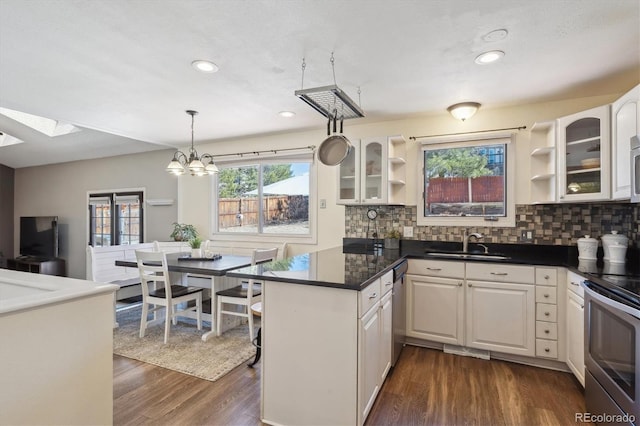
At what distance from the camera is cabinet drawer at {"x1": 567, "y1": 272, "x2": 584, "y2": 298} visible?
89.4 inches

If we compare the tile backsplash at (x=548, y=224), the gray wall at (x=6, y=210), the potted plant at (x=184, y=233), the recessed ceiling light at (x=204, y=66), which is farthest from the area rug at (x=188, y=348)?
the gray wall at (x=6, y=210)

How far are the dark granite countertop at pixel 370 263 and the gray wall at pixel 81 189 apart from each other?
3.34m

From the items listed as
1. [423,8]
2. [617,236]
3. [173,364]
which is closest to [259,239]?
[173,364]

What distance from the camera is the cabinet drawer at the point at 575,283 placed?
227cm

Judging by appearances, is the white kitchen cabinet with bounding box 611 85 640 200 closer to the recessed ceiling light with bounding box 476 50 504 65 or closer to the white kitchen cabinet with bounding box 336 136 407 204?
the recessed ceiling light with bounding box 476 50 504 65

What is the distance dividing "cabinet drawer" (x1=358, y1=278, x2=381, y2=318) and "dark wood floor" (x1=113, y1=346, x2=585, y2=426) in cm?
72

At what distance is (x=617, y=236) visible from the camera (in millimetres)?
2518

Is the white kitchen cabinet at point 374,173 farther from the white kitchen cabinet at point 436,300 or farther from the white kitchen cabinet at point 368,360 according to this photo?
the white kitchen cabinet at point 368,360

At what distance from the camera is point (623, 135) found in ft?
7.38

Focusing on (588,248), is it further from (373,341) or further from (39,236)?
(39,236)

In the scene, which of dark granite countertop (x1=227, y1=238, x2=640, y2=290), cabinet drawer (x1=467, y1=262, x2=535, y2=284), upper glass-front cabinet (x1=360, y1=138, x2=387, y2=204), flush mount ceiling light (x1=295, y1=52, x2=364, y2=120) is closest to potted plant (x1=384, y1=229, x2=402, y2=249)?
dark granite countertop (x1=227, y1=238, x2=640, y2=290)

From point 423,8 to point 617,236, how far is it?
2296mm

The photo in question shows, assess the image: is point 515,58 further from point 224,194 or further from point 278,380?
point 224,194

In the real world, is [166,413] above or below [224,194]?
below
